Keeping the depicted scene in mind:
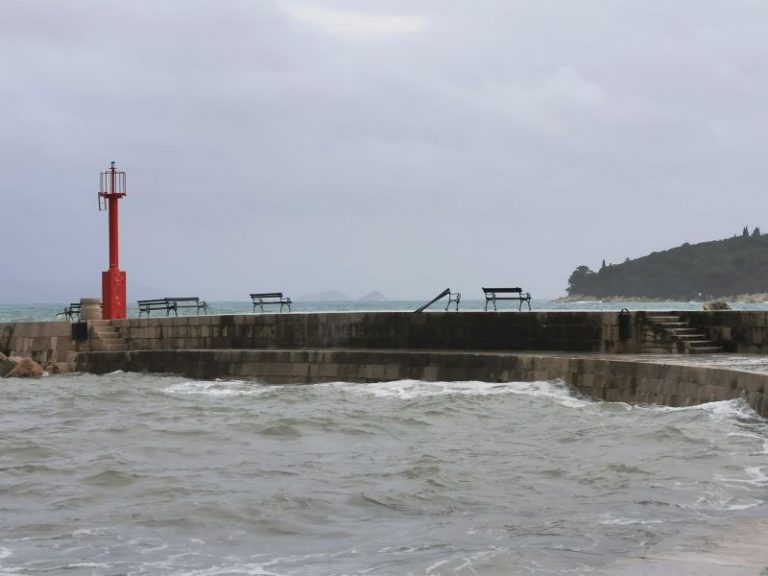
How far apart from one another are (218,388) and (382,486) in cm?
899

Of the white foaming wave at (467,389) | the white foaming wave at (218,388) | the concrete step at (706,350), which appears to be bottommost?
the white foaming wave at (218,388)

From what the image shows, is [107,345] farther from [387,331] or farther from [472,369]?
[472,369]

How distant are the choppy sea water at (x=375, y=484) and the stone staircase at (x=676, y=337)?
210 cm

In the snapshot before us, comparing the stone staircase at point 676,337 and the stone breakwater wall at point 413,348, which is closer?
the stone breakwater wall at point 413,348

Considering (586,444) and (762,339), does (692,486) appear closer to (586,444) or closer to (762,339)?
(586,444)

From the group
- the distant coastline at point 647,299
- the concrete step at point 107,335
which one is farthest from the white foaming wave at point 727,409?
the distant coastline at point 647,299

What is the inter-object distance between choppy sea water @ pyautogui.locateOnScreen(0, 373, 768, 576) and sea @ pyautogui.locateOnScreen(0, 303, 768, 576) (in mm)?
24

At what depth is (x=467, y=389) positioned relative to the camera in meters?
14.9

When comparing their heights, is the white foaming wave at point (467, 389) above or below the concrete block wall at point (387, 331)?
below

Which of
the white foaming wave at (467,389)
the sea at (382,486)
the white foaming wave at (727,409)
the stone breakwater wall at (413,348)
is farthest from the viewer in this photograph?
the white foaming wave at (467,389)

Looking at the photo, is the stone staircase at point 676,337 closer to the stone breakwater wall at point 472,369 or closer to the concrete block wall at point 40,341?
the stone breakwater wall at point 472,369

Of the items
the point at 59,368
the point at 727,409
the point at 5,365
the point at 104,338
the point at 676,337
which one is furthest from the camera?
the point at 5,365

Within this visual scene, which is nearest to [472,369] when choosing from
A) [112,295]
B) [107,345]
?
[107,345]

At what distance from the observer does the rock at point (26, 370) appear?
19.9 m
